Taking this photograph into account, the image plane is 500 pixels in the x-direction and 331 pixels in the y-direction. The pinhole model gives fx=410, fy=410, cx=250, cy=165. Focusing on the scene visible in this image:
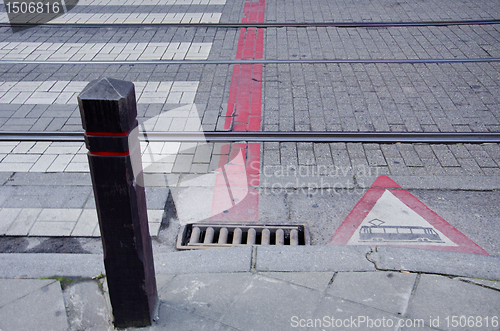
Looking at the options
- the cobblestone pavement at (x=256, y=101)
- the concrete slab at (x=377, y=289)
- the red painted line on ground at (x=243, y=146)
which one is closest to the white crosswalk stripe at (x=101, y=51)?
the cobblestone pavement at (x=256, y=101)

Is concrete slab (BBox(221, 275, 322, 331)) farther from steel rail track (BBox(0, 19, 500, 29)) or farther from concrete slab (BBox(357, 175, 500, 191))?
steel rail track (BBox(0, 19, 500, 29))

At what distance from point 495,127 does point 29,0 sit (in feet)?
35.4

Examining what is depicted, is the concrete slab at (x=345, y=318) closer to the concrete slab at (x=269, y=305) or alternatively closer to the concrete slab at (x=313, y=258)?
the concrete slab at (x=269, y=305)

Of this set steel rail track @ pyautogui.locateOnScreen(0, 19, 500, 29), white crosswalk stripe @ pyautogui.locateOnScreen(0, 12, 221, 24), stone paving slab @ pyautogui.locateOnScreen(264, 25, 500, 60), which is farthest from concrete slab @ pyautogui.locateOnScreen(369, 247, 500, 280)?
white crosswalk stripe @ pyautogui.locateOnScreen(0, 12, 221, 24)

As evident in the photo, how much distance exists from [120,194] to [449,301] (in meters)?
2.15

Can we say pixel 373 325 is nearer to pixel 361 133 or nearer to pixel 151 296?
pixel 151 296

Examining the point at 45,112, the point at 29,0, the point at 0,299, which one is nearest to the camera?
the point at 0,299

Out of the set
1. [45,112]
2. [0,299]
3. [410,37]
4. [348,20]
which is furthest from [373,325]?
[348,20]

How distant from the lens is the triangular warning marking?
132 inches

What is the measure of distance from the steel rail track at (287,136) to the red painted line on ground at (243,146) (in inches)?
6.4

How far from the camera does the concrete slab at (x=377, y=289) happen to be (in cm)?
262

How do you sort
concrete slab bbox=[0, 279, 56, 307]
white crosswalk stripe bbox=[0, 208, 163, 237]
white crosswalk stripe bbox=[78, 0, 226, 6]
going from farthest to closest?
1. white crosswalk stripe bbox=[78, 0, 226, 6]
2. white crosswalk stripe bbox=[0, 208, 163, 237]
3. concrete slab bbox=[0, 279, 56, 307]

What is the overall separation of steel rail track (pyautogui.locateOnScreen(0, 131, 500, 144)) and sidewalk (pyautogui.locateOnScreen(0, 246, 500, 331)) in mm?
1918

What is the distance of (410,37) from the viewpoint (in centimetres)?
→ 750
